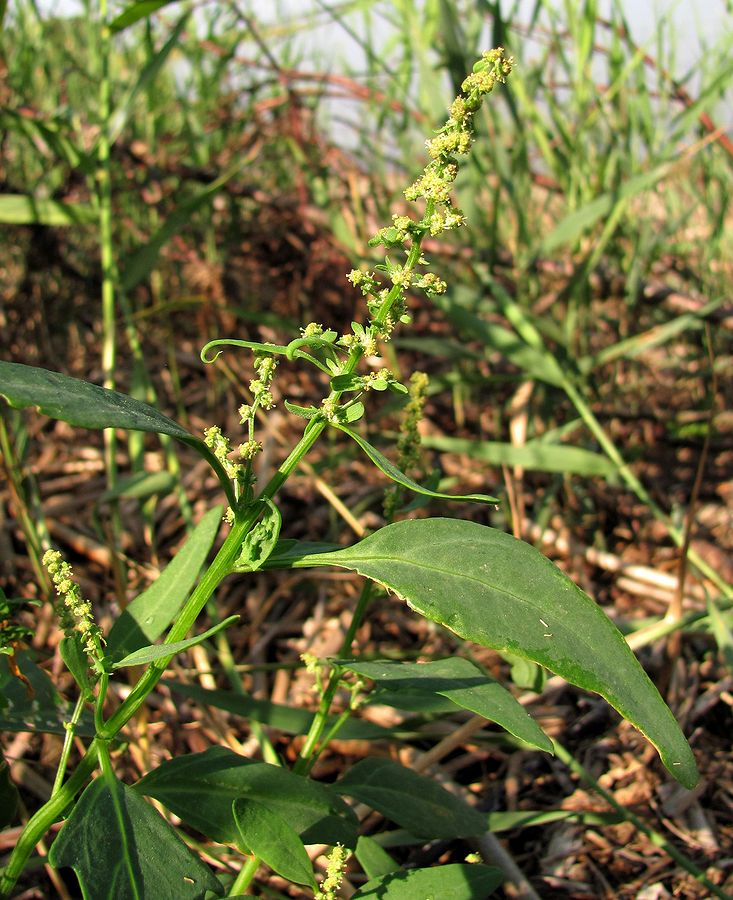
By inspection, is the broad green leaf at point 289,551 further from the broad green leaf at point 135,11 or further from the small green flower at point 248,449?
the broad green leaf at point 135,11

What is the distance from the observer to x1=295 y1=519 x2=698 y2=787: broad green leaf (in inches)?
23.6

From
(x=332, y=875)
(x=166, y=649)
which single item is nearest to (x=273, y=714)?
(x=332, y=875)

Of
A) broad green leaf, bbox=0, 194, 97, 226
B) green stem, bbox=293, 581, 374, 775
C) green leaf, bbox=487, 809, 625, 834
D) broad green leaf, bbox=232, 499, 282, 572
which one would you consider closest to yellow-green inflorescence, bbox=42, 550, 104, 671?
broad green leaf, bbox=232, 499, 282, 572

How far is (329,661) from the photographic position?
2.63 ft

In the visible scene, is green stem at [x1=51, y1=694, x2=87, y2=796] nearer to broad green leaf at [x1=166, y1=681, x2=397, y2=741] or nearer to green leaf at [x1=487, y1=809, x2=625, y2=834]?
broad green leaf at [x1=166, y1=681, x2=397, y2=741]

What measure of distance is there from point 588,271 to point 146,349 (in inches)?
40.8

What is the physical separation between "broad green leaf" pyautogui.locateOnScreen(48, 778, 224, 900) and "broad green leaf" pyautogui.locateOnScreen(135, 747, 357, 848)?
50 mm

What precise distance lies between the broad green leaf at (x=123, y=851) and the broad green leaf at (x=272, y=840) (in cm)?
4

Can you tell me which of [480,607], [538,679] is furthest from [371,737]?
[480,607]

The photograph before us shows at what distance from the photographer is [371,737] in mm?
1017

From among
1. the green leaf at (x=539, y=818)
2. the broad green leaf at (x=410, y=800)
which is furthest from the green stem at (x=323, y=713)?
the green leaf at (x=539, y=818)

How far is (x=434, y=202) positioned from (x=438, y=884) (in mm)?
549

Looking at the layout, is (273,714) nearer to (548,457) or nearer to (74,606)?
(74,606)

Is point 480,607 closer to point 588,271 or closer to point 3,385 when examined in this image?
point 3,385
